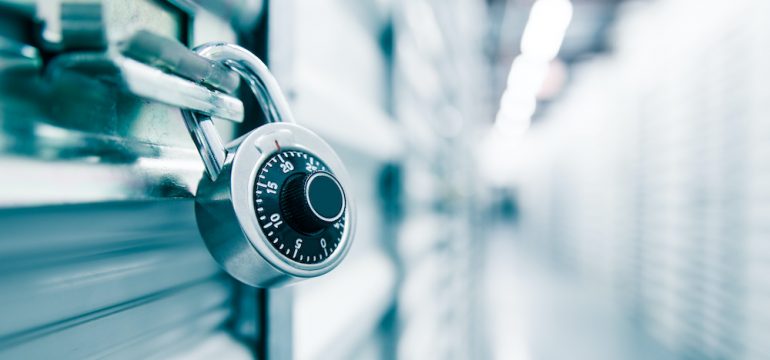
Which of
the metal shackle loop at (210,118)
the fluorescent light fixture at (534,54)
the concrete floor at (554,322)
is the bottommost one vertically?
the concrete floor at (554,322)

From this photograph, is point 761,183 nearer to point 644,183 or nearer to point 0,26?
point 644,183

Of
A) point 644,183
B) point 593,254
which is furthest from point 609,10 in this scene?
point 593,254

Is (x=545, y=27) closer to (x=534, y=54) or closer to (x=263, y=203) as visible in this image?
(x=534, y=54)

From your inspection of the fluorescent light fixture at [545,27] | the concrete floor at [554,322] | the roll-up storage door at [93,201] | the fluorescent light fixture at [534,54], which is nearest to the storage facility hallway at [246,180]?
the roll-up storage door at [93,201]

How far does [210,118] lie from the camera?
0.41 metres

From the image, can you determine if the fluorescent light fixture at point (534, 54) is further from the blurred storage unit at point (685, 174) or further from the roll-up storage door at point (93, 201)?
the roll-up storage door at point (93, 201)

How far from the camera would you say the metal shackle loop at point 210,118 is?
39 cm

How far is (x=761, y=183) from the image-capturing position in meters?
3.26

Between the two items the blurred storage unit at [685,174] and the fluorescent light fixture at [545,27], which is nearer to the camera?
the blurred storage unit at [685,174]

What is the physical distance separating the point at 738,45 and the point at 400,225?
3.55m

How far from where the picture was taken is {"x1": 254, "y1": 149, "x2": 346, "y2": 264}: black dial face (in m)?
0.39

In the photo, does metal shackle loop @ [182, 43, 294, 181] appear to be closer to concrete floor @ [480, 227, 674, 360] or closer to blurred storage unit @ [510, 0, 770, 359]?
blurred storage unit @ [510, 0, 770, 359]

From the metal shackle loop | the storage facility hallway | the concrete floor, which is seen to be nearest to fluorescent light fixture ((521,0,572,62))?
the storage facility hallway

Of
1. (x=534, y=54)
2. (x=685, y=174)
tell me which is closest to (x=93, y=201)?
(x=685, y=174)
